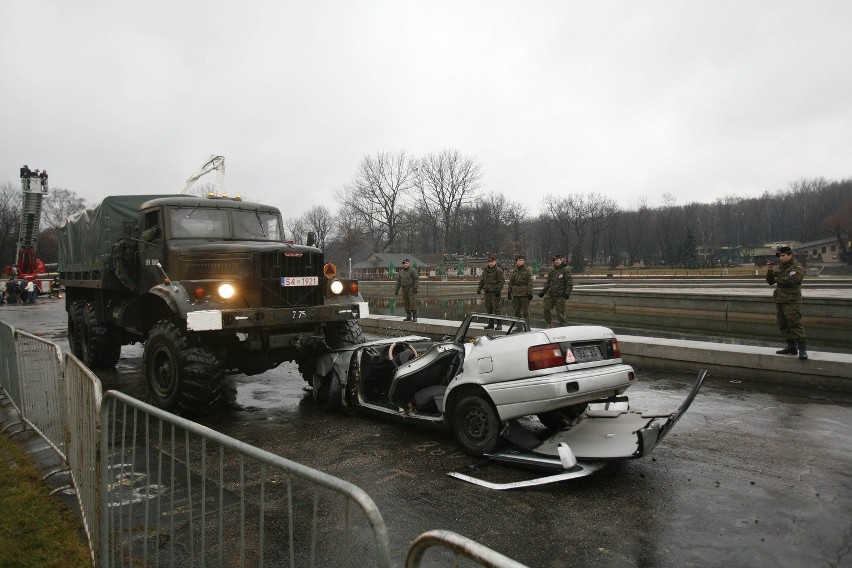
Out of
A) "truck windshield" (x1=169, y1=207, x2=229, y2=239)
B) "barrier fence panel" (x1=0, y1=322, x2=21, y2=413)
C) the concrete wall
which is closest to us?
"barrier fence panel" (x1=0, y1=322, x2=21, y2=413)

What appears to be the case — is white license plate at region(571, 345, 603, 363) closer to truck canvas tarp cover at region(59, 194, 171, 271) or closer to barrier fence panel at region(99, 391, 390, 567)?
barrier fence panel at region(99, 391, 390, 567)

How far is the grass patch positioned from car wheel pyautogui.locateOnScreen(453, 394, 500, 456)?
3.17m

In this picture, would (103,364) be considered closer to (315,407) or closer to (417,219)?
(315,407)

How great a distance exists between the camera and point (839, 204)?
96125 millimetres

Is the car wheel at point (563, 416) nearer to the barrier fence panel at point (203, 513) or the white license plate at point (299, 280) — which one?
the barrier fence panel at point (203, 513)

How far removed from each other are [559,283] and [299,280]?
7353 mm

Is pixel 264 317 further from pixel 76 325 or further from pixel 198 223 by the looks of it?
pixel 76 325

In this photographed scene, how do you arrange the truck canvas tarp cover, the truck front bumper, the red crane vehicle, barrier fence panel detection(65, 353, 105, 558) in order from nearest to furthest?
barrier fence panel detection(65, 353, 105, 558)
the truck front bumper
the truck canvas tarp cover
the red crane vehicle

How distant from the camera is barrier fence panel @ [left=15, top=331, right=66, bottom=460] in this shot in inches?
195

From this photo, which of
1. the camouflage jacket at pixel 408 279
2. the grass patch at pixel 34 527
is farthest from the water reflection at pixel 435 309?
the grass patch at pixel 34 527

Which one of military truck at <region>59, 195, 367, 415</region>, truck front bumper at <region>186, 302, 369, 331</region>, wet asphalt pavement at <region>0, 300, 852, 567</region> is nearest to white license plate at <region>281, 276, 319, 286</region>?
military truck at <region>59, 195, 367, 415</region>

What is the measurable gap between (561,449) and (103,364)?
956cm

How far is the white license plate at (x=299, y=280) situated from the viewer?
7473 mm

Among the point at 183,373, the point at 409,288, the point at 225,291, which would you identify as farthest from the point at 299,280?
the point at 409,288
